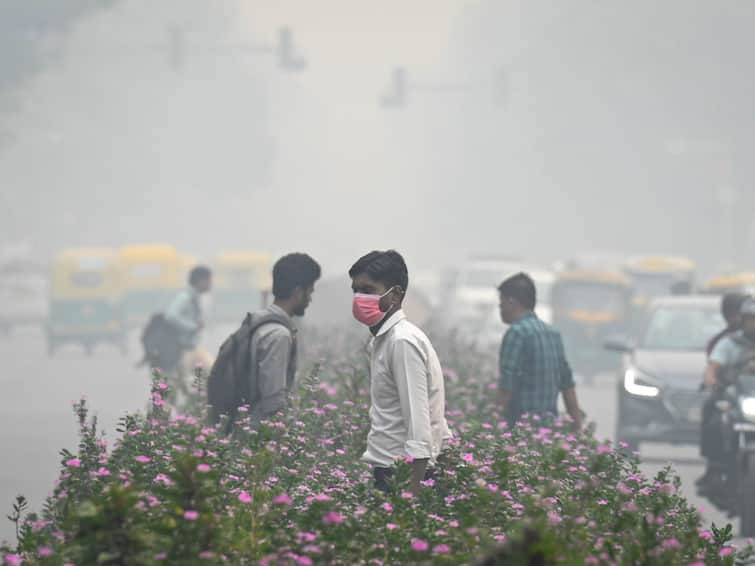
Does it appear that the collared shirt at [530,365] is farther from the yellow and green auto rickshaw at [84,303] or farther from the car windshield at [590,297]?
the yellow and green auto rickshaw at [84,303]

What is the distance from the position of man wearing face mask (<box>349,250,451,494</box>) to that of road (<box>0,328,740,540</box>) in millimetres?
3044

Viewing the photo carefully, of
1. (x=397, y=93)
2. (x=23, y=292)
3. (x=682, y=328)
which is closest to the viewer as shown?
(x=682, y=328)

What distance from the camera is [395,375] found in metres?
6.11

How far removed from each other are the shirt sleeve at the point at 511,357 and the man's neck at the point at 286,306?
2014 millimetres

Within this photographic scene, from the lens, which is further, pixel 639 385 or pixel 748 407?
pixel 639 385

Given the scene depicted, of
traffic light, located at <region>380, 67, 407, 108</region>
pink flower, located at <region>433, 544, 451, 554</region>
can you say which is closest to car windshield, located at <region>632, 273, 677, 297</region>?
traffic light, located at <region>380, 67, 407, 108</region>

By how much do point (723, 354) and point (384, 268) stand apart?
21.0 feet

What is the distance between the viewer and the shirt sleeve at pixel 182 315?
47.9 feet

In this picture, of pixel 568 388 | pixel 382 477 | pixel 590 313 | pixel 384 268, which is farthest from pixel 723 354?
pixel 590 313

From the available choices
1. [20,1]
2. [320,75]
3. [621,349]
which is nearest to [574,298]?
[20,1]

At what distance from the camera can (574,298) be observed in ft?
105

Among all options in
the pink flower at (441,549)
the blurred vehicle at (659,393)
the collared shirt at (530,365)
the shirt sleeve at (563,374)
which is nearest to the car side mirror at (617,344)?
the blurred vehicle at (659,393)

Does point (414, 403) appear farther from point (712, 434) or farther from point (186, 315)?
point (186, 315)

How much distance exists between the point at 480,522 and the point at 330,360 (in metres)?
8.88
